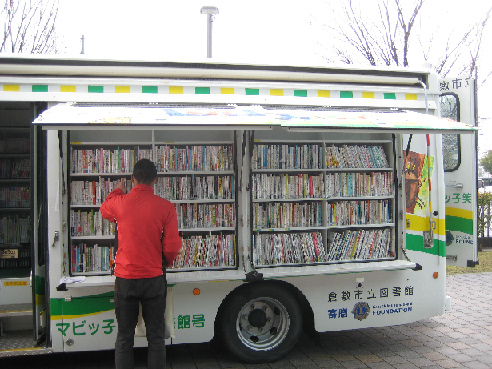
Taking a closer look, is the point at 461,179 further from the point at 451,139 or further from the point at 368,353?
the point at 368,353

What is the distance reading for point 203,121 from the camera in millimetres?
3482

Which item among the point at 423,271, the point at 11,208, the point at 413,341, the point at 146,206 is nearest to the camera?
the point at 146,206

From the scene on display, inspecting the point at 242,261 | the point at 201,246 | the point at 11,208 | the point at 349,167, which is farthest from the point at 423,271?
the point at 11,208

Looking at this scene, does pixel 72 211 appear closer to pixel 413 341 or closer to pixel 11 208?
pixel 11 208

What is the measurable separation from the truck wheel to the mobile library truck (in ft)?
0.04

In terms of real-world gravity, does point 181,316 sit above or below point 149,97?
below

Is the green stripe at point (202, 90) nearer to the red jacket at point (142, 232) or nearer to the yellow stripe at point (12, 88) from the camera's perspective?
the red jacket at point (142, 232)

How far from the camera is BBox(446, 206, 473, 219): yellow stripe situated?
16.5ft

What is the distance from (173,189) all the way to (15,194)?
2.68 meters

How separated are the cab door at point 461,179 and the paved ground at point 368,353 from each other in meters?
0.88

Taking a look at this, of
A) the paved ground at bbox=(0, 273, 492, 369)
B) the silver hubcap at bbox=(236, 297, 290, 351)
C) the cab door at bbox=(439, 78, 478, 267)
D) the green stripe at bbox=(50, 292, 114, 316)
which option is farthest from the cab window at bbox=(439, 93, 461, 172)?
the green stripe at bbox=(50, 292, 114, 316)

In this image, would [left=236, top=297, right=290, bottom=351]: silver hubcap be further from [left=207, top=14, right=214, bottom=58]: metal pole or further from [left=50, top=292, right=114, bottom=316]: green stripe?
[left=207, top=14, right=214, bottom=58]: metal pole

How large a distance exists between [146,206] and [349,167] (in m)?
2.19

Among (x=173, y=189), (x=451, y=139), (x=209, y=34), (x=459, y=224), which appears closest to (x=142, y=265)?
(x=173, y=189)
